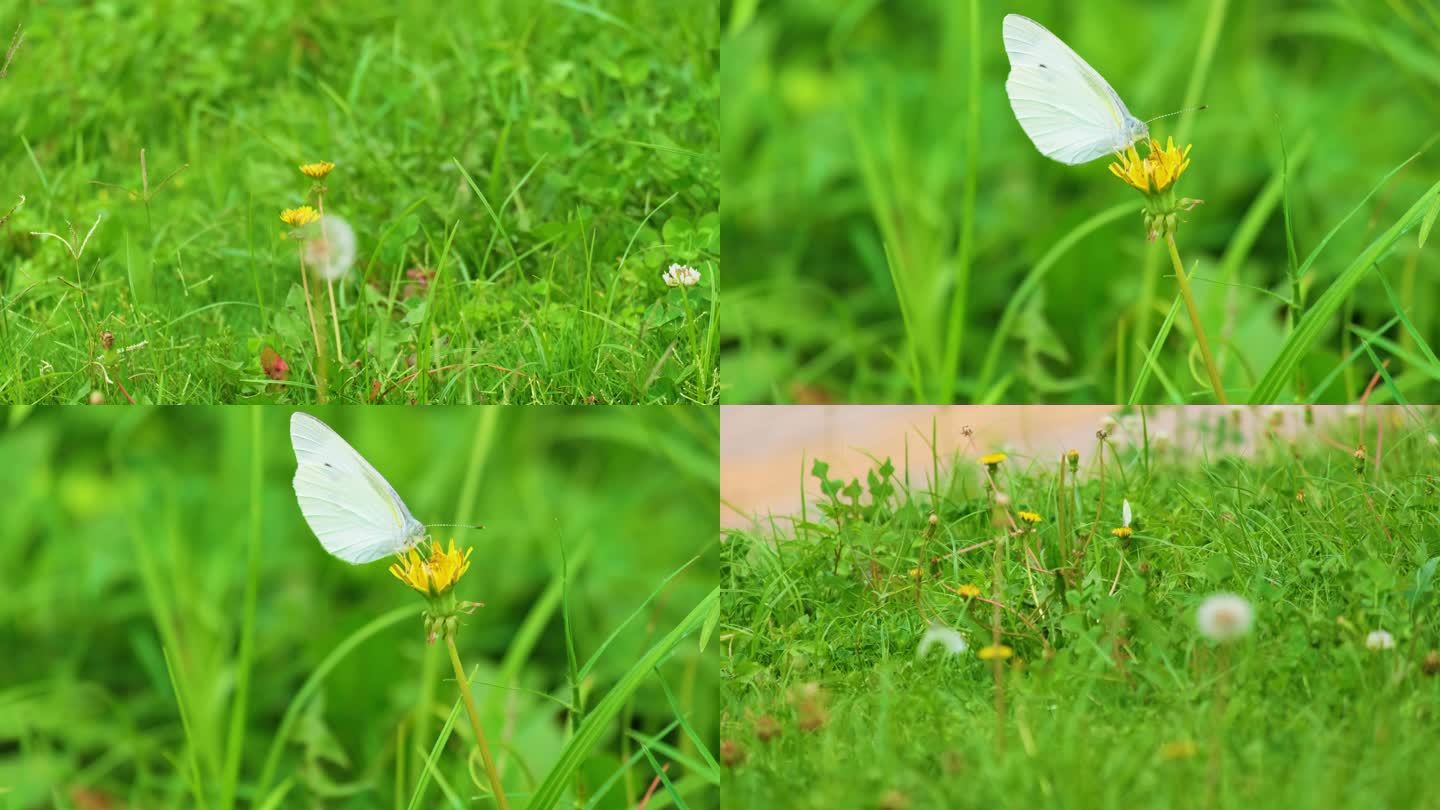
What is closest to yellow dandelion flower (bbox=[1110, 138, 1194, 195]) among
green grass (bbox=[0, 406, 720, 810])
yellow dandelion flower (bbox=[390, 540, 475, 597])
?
green grass (bbox=[0, 406, 720, 810])

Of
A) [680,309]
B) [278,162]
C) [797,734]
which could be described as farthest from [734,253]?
[797,734]

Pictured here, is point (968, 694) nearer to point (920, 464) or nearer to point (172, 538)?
point (920, 464)

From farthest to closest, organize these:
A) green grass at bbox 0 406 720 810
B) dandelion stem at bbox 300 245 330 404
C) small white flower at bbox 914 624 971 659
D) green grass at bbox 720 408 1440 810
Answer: green grass at bbox 0 406 720 810 → dandelion stem at bbox 300 245 330 404 → small white flower at bbox 914 624 971 659 → green grass at bbox 720 408 1440 810

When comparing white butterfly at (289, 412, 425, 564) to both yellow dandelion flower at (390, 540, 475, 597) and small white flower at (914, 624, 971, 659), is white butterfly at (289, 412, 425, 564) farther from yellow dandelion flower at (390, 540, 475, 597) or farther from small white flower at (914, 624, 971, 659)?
small white flower at (914, 624, 971, 659)

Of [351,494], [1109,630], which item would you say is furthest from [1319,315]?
[351,494]

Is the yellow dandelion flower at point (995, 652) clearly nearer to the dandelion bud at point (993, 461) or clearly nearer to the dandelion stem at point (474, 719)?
the dandelion bud at point (993, 461)

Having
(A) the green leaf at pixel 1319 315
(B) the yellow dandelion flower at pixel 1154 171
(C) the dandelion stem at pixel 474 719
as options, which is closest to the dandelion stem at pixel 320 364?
(C) the dandelion stem at pixel 474 719

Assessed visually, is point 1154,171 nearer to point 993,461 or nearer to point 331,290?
point 993,461

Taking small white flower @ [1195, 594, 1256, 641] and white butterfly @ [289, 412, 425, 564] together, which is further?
white butterfly @ [289, 412, 425, 564]

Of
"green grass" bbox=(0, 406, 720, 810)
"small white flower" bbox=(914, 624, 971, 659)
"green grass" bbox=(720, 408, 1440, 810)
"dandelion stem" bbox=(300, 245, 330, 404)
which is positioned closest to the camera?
"green grass" bbox=(720, 408, 1440, 810)
